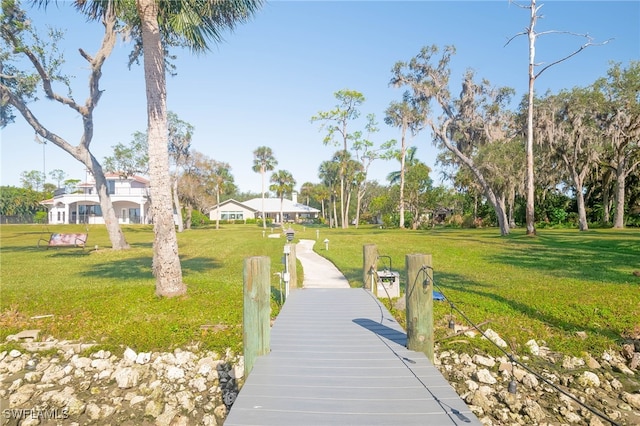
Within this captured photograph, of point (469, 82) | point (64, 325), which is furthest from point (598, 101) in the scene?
point (64, 325)

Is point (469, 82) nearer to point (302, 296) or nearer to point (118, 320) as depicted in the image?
point (302, 296)

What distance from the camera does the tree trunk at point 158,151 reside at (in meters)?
9.10

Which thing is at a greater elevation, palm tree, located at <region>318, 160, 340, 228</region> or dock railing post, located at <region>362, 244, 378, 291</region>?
palm tree, located at <region>318, 160, 340, 228</region>

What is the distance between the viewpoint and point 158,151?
9156 mm

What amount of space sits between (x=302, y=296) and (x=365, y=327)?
2719mm

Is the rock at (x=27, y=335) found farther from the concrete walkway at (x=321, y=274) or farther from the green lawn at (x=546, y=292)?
the green lawn at (x=546, y=292)

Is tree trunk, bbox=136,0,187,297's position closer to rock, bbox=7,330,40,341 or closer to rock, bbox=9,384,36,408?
rock, bbox=7,330,40,341

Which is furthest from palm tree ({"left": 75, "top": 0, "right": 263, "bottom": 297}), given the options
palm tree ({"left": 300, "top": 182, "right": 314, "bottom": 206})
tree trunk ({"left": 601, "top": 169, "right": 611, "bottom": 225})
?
palm tree ({"left": 300, "top": 182, "right": 314, "bottom": 206})

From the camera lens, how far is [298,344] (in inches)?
217

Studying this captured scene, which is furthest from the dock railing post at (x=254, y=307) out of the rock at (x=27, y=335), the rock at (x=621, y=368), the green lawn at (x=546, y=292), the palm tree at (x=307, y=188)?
the palm tree at (x=307, y=188)

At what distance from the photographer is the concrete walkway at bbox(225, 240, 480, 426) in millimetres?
3527

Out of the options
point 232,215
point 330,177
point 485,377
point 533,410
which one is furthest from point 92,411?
point 232,215

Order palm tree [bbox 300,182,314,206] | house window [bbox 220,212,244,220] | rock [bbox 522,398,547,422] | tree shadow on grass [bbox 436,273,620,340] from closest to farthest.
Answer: rock [bbox 522,398,547,422] < tree shadow on grass [bbox 436,273,620,340] < house window [bbox 220,212,244,220] < palm tree [bbox 300,182,314,206]

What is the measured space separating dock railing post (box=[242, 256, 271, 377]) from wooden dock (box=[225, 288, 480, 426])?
18cm
